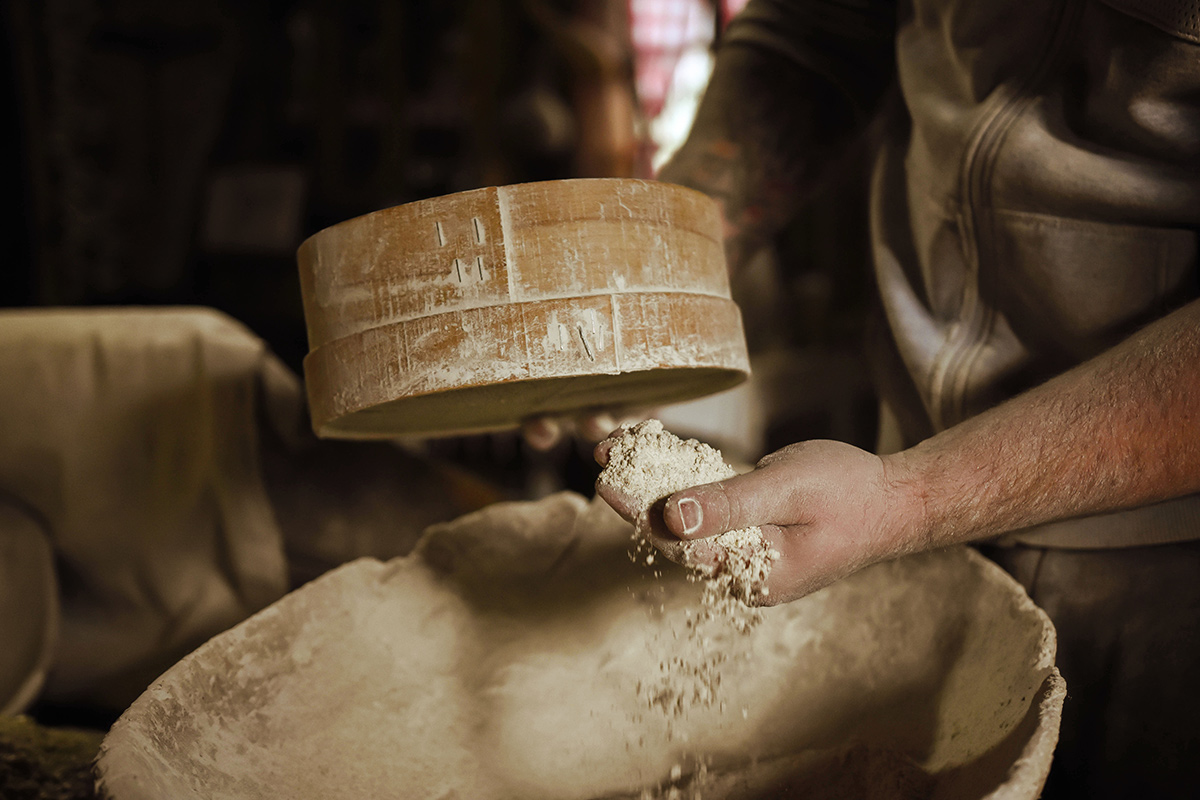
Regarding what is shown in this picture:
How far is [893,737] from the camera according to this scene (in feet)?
3.07

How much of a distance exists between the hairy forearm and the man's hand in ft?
0.08

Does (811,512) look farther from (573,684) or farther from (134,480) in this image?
(134,480)

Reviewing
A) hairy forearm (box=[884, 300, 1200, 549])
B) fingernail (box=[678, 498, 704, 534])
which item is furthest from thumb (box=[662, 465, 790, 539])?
hairy forearm (box=[884, 300, 1200, 549])

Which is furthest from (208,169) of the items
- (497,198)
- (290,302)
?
(497,198)

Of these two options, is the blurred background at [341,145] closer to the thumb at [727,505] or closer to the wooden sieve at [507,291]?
the wooden sieve at [507,291]

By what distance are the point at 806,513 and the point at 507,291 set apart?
14.1 inches

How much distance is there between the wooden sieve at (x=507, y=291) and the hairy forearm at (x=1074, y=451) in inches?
11.0

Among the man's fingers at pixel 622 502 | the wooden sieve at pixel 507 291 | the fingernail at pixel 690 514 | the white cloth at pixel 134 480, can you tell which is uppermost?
the wooden sieve at pixel 507 291

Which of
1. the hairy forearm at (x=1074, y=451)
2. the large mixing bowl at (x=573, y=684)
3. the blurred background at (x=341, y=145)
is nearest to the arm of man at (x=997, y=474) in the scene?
the hairy forearm at (x=1074, y=451)

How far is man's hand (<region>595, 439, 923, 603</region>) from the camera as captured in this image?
67cm

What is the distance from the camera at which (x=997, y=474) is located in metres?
0.77

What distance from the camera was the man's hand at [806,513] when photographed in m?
0.67

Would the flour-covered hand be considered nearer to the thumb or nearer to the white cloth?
the thumb

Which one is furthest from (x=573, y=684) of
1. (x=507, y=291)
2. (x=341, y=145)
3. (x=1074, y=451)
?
(x=341, y=145)
